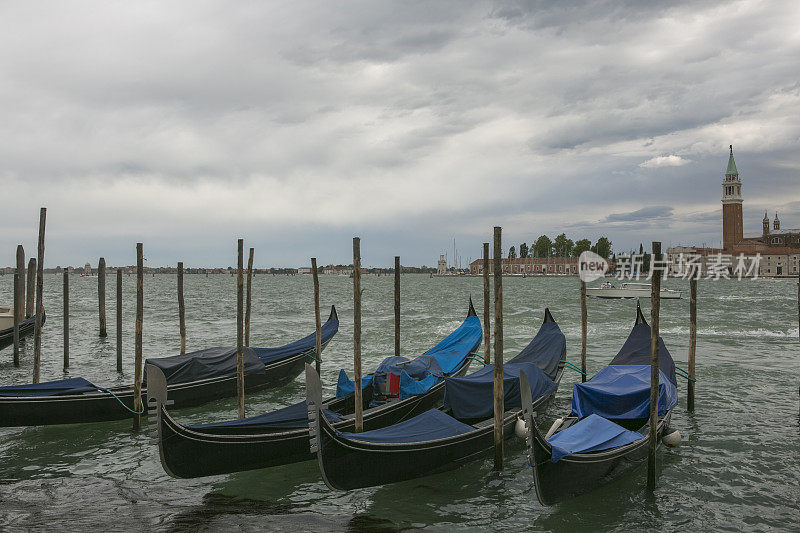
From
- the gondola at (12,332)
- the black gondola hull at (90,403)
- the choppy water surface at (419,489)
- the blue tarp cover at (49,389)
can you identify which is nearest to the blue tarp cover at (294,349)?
the choppy water surface at (419,489)

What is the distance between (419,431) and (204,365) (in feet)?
18.8

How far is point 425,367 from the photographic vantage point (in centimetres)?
1020

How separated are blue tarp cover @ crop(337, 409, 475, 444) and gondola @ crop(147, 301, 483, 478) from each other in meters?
0.85

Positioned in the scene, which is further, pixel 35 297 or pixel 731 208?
pixel 731 208

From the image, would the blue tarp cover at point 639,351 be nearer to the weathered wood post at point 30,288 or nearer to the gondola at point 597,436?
the gondola at point 597,436

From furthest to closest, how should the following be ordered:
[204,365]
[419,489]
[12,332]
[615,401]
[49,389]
Answer: [12,332] < [204,365] < [49,389] < [615,401] < [419,489]

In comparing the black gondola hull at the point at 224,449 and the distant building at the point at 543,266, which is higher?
the distant building at the point at 543,266

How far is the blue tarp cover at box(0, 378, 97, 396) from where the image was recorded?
8844 mm

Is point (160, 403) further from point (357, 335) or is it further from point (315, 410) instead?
point (357, 335)

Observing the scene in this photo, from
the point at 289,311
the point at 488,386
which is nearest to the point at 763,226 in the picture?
the point at 289,311

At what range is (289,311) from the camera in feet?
128

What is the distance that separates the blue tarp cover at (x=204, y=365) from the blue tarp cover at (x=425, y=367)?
2.62 meters

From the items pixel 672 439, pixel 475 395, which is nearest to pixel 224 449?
pixel 475 395

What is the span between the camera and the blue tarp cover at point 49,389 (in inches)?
348
